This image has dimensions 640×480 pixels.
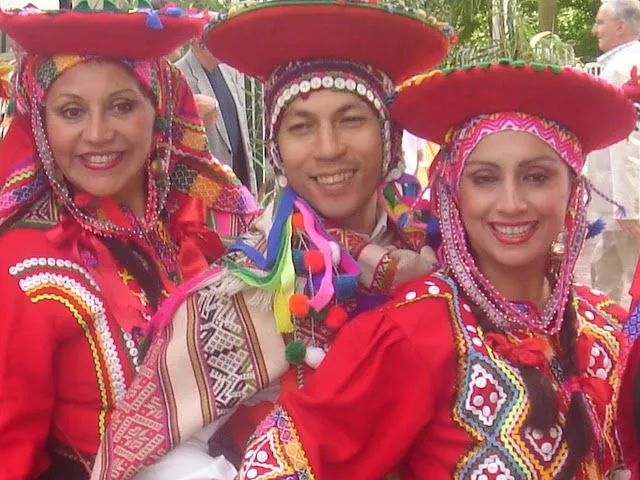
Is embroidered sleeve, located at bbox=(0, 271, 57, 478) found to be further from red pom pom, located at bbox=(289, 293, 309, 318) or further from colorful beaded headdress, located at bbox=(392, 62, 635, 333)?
colorful beaded headdress, located at bbox=(392, 62, 635, 333)

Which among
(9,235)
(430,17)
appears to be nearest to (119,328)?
(9,235)

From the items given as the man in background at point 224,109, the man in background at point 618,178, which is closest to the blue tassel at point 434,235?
the man in background at point 224,109

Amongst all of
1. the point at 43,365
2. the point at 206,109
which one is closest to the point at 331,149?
the point at 43,365

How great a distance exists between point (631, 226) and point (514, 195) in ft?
12.3

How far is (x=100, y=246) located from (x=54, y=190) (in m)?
0.21

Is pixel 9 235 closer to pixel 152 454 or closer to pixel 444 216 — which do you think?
pixel 152 454

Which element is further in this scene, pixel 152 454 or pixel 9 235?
pixel 9 235

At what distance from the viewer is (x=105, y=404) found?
7.91 feet

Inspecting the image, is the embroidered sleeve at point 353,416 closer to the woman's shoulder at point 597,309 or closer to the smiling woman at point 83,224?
the woman's shoulder at point 597,309

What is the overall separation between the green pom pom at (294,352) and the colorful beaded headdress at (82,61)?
2.23ft

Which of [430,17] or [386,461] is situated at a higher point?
[430,17]

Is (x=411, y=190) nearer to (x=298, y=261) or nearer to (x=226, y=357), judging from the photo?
(x=298, y=261)

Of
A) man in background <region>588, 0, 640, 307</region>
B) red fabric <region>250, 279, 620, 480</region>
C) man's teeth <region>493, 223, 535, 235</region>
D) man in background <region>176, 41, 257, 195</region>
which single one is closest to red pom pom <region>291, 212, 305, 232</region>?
red fabric <region>250, 279, 620, 480</region>

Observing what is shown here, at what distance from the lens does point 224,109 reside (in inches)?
204
